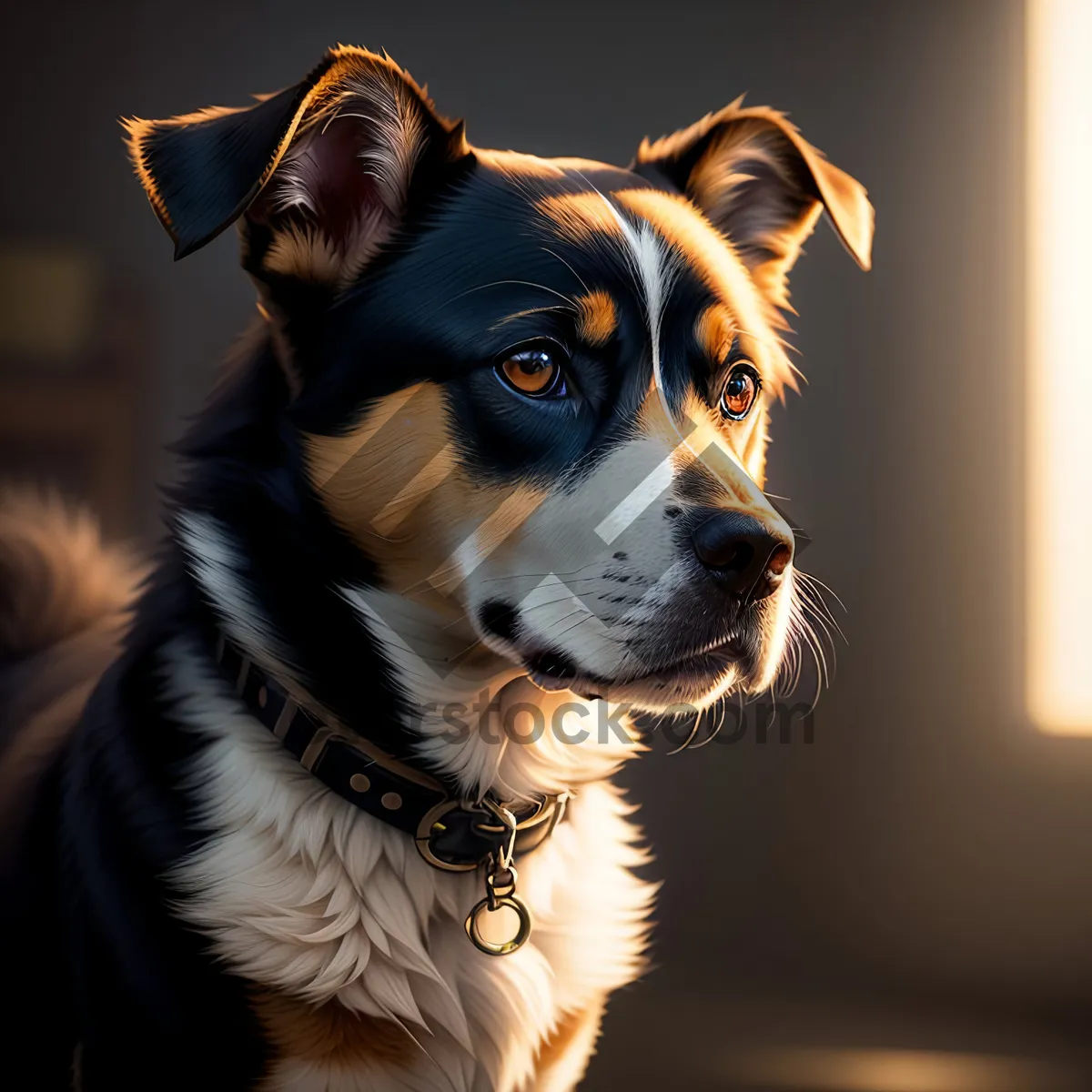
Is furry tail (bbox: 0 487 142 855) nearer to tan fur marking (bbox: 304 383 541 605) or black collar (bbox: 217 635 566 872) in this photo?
black collar (bbox: 217 635 566 872)

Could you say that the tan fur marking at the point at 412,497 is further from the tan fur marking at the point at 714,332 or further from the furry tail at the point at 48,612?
the furry tail at the point at 48,612

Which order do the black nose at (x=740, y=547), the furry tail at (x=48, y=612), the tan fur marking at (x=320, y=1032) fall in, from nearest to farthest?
the black nose at (x=740, y=547)
the tan fur marking at (x=320, y=1032)
the furry tail at (x=48, y=612)

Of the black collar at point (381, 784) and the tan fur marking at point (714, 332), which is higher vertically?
the tan fur marking at point (714, 332)

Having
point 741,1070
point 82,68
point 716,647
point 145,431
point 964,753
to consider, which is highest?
point 82,68

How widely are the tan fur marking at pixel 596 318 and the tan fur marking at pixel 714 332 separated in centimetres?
13

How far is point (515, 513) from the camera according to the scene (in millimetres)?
1152

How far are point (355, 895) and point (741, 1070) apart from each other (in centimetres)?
79

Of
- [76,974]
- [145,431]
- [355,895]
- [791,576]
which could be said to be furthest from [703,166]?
[76,974]

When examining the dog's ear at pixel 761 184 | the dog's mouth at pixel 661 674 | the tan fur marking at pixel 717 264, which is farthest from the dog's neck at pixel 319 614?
the dog's ear at pixel 761 184

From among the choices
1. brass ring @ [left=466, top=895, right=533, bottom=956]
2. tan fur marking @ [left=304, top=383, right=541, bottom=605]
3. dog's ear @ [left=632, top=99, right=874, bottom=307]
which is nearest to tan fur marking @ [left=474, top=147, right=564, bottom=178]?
dog's ear @ [left=632, top=99, right=874, bottom=307]

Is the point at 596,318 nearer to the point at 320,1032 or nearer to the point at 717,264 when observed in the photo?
the point at 717,264

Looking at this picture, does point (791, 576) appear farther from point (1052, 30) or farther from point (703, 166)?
point (1052, 30)

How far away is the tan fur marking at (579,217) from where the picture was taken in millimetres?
1251

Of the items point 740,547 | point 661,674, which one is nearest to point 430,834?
point 661,674
